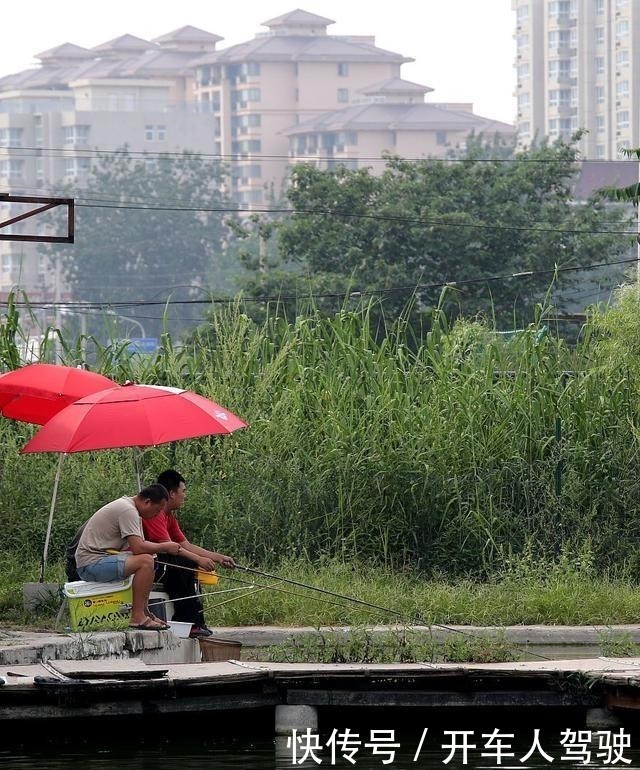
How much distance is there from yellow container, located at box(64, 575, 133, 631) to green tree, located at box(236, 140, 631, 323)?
27.5m

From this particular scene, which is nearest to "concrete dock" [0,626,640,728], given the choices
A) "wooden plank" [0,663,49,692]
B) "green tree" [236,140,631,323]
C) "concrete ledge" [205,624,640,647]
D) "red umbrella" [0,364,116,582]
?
"wooden plank" [0,663,49,692]

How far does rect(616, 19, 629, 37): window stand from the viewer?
113m

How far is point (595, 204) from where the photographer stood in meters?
42.7

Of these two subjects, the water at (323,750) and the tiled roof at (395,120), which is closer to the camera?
the water at (323,750)

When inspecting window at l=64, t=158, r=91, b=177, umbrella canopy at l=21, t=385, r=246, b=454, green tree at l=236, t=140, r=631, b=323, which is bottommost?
umbrella canopy at l=21, t=385, r=246, b=454

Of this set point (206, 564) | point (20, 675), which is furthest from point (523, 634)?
point (20, 675)

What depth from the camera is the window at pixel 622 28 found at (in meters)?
113

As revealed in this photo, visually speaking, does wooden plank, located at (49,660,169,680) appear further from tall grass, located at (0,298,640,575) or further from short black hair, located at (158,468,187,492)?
tall grass, located at (0,298,640,575)

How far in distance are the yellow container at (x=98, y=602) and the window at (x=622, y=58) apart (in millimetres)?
108436

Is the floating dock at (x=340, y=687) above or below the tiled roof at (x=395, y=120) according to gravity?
below

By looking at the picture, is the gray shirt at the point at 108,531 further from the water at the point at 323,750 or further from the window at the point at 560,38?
the window at the point at 560,38

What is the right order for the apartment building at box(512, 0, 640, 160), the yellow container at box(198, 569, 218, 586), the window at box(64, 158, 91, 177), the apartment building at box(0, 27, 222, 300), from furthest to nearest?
the window at box(64, 158, 91, 177)
the apartment building at box(0, 27, 222, 300)
the apartment building at box(512, 0, 640, 160)
the yellow container at box(198, 569, 218, 586)

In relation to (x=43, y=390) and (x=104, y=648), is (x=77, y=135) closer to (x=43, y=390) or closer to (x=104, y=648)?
(x=43, y=390)

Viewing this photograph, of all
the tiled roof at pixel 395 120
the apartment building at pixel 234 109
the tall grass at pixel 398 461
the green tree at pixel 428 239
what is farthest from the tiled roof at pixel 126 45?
the tall grass at pixel 398 461
